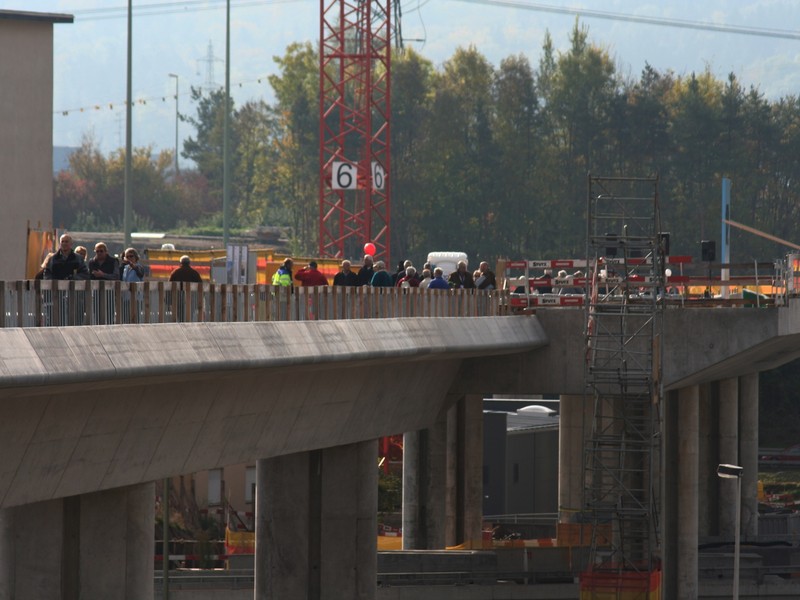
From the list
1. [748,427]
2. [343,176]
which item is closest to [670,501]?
[748,427]

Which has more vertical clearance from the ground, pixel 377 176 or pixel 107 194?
pixel 107 194

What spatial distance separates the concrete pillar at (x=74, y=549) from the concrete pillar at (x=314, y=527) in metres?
9.02

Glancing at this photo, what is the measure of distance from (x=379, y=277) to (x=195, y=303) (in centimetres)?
907

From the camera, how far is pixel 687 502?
143ft

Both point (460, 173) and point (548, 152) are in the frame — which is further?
point (548, 152)

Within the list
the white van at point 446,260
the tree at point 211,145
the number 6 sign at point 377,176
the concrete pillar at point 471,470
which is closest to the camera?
the concrete pillar at point 471,470

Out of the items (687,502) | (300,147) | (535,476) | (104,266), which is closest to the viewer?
(104,266)

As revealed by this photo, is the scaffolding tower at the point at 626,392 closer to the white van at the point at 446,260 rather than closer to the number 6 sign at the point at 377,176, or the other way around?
the white van at the point at 446,260

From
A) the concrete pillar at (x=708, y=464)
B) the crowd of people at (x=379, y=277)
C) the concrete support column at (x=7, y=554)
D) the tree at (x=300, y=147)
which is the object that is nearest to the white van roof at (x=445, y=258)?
the concrete pillar at (x=708, y=464)

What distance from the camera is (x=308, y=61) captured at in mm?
134875

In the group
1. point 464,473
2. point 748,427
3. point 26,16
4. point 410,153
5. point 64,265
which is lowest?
point 464,473

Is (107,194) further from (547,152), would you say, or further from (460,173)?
(547,152)

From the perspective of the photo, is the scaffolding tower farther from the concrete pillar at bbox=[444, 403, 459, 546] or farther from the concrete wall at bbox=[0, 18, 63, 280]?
the concrete wall at bbox=[0, 18, 63, 280]

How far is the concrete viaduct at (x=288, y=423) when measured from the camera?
772 inches
